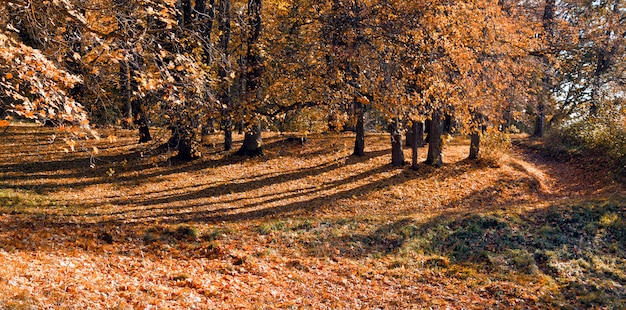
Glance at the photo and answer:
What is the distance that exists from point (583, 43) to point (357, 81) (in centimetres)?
1607

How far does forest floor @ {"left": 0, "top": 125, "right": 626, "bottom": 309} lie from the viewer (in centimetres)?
727

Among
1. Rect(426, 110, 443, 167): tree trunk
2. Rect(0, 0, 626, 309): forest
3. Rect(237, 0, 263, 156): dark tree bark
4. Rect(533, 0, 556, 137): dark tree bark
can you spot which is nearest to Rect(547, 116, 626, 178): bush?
Rect(0, 0, 626, 309): forest

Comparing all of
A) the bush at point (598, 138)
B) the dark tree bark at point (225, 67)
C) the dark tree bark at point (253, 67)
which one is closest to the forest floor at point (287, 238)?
the bush at point (598, 138)

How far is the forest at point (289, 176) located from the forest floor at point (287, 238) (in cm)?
6

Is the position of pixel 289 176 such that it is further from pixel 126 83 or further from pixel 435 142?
pixel 126 83

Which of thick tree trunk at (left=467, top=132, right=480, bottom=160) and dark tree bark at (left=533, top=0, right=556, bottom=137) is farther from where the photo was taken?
dark tree bark at (left=533, top=0, right=556, bottom=137)

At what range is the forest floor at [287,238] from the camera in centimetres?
727

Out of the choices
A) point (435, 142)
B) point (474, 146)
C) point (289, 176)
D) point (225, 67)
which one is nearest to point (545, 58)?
point (474, 146)

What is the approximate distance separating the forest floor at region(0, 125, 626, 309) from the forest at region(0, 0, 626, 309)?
0.06 m

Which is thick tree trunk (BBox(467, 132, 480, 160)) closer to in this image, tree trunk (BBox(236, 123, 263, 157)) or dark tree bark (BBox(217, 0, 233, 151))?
tree trunk (BBox(236, 123, 263, 157))

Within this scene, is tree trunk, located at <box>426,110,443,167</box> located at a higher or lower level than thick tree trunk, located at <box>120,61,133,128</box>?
lower

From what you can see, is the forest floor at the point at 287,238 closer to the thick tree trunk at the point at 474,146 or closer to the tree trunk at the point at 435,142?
the tree trunk at the point at 435,142

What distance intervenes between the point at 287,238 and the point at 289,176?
23.2 ft

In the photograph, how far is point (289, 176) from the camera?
17359mm
